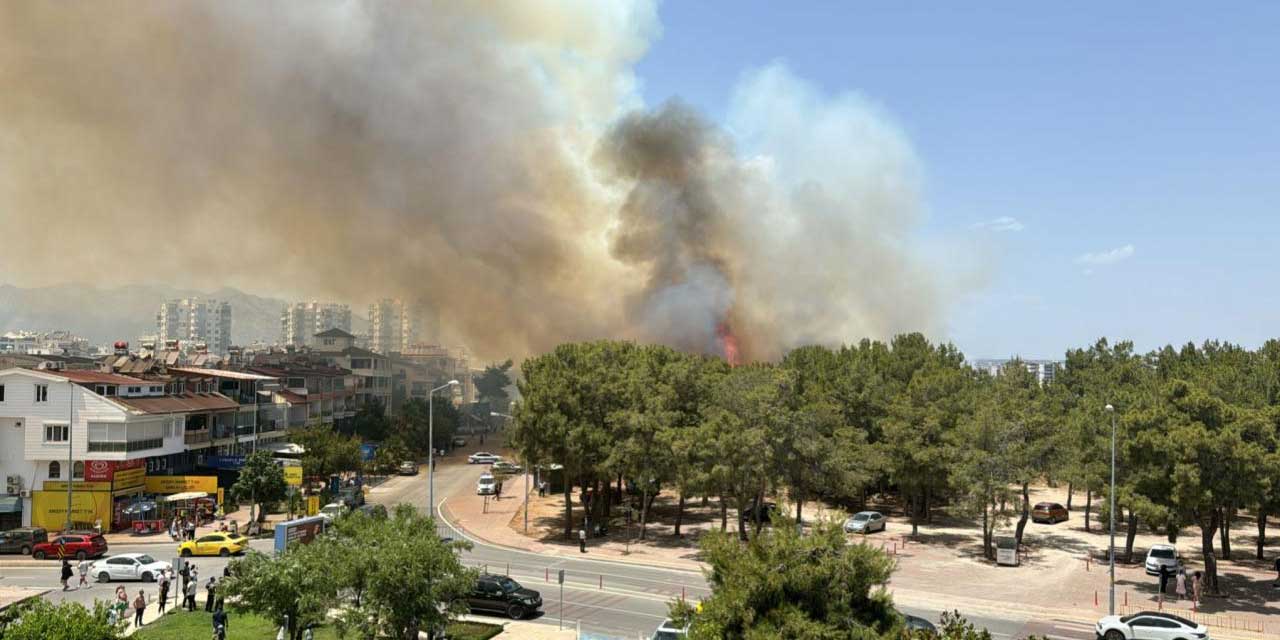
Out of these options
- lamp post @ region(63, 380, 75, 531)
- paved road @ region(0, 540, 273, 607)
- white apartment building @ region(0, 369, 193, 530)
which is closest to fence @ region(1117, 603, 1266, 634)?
paved road @ region(0, 540, 273, 607)

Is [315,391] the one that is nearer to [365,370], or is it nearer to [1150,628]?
[365,370]

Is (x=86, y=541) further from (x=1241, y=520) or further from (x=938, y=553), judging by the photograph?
(x=1241, y=520)

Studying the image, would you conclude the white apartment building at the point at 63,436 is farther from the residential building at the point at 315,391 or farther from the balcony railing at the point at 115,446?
the residential building at the point at 315,391

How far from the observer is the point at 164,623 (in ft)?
97.7

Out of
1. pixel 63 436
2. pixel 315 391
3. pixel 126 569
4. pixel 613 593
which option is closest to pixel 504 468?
pixel 315 391

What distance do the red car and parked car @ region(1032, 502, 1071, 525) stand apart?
51.0 meters

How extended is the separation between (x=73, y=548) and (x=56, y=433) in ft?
39.6

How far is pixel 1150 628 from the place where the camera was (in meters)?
28.2

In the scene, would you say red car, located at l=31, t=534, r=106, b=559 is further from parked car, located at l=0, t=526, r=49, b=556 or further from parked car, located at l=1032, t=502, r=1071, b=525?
parked car, located at l=1032, t=502, r=1071, b=525

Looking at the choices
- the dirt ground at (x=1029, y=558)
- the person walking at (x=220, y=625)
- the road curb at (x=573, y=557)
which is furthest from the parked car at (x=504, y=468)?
the person walking at (x=220, y=625)

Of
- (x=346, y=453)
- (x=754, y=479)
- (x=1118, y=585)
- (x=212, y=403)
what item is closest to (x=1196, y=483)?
(x=1118, y=585)

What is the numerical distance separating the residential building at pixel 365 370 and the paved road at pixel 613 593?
57.8 meters

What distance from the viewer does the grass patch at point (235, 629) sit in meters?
27.8

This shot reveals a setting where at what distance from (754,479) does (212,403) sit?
127 ft
